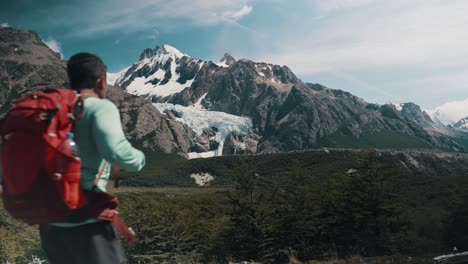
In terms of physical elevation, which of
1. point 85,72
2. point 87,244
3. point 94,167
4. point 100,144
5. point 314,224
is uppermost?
point 85,72

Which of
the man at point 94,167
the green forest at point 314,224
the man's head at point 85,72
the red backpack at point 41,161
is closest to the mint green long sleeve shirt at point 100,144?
the man at point 94,167

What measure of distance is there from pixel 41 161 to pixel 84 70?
3.30 ft

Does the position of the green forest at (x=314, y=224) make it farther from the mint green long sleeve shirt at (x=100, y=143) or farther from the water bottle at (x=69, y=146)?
the water bottle at (x=69, y=146)

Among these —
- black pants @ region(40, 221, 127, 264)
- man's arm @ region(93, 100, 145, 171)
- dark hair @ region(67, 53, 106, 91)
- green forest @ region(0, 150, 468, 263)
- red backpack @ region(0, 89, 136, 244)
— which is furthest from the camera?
green forest @ region(0, 150, 468, 263)

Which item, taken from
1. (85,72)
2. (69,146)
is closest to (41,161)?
(69,146)

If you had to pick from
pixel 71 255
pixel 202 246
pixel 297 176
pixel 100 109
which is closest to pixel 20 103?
pixel 100 109

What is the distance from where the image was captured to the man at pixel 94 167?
347 cm

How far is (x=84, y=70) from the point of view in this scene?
3.82m

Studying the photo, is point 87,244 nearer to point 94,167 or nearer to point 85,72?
point 94,167

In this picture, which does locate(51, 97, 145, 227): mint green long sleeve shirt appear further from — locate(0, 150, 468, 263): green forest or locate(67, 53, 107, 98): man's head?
locate(0, 150, 468, 263): green forest

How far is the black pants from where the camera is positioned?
Answer: 11.6ft

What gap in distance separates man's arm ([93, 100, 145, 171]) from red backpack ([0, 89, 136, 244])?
20 centimetres

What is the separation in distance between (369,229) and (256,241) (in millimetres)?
9265

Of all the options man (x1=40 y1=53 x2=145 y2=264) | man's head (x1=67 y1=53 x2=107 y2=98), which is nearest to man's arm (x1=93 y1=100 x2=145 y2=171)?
man (x1=40 y1=53 x2=145 y2=264)
